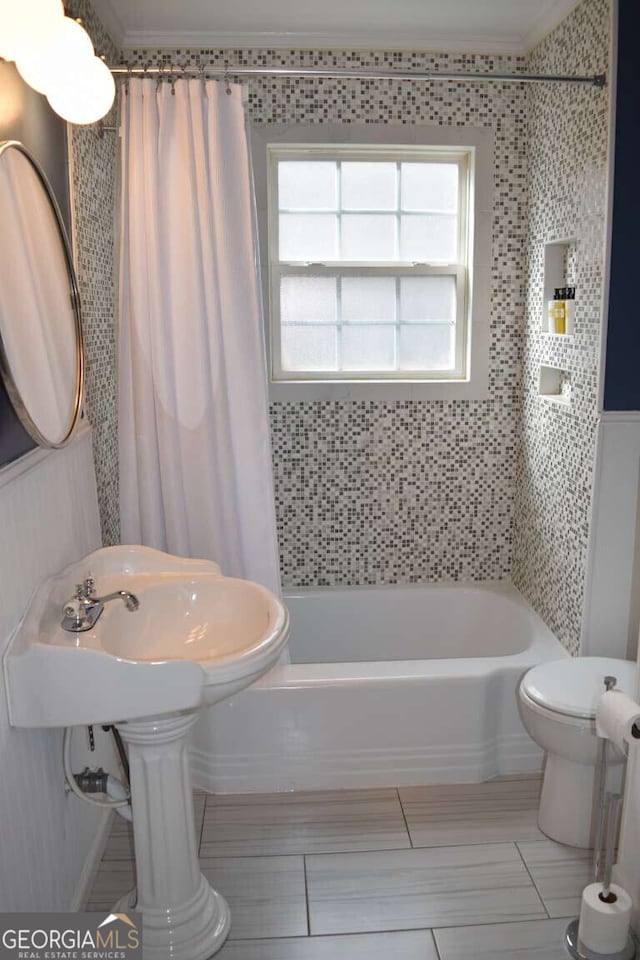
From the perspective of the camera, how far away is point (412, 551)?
3619 mm

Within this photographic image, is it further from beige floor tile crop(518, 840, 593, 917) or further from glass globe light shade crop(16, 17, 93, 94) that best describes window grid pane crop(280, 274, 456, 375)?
beige floor tile crop(518, 840, 593, 917)

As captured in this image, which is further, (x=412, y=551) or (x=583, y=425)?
(x=412, y=551)

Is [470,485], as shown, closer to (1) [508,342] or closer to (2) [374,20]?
(1) [508,342]

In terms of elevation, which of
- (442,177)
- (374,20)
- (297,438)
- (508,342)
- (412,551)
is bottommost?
(412,551)

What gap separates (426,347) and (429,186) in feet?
2.20

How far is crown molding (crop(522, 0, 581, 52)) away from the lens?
278cm

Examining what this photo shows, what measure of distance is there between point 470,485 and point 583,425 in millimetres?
858

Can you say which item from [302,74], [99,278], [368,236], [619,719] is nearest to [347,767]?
[619,719]

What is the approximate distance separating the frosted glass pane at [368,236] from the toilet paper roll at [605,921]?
2.51m

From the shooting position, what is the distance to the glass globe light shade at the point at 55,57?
1648 millimetres

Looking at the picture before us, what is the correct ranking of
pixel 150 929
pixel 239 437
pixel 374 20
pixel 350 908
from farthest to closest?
pixel 374 20 < pixel 239 437 < pixel 350 908 < pixel 150 929

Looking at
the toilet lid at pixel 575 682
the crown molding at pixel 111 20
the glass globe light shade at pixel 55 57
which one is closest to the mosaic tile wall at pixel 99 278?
the crown molding at pixel 111 20

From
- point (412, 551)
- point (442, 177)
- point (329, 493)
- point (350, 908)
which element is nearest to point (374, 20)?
point (442, 177)

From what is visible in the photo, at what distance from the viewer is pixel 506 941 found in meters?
2.07
